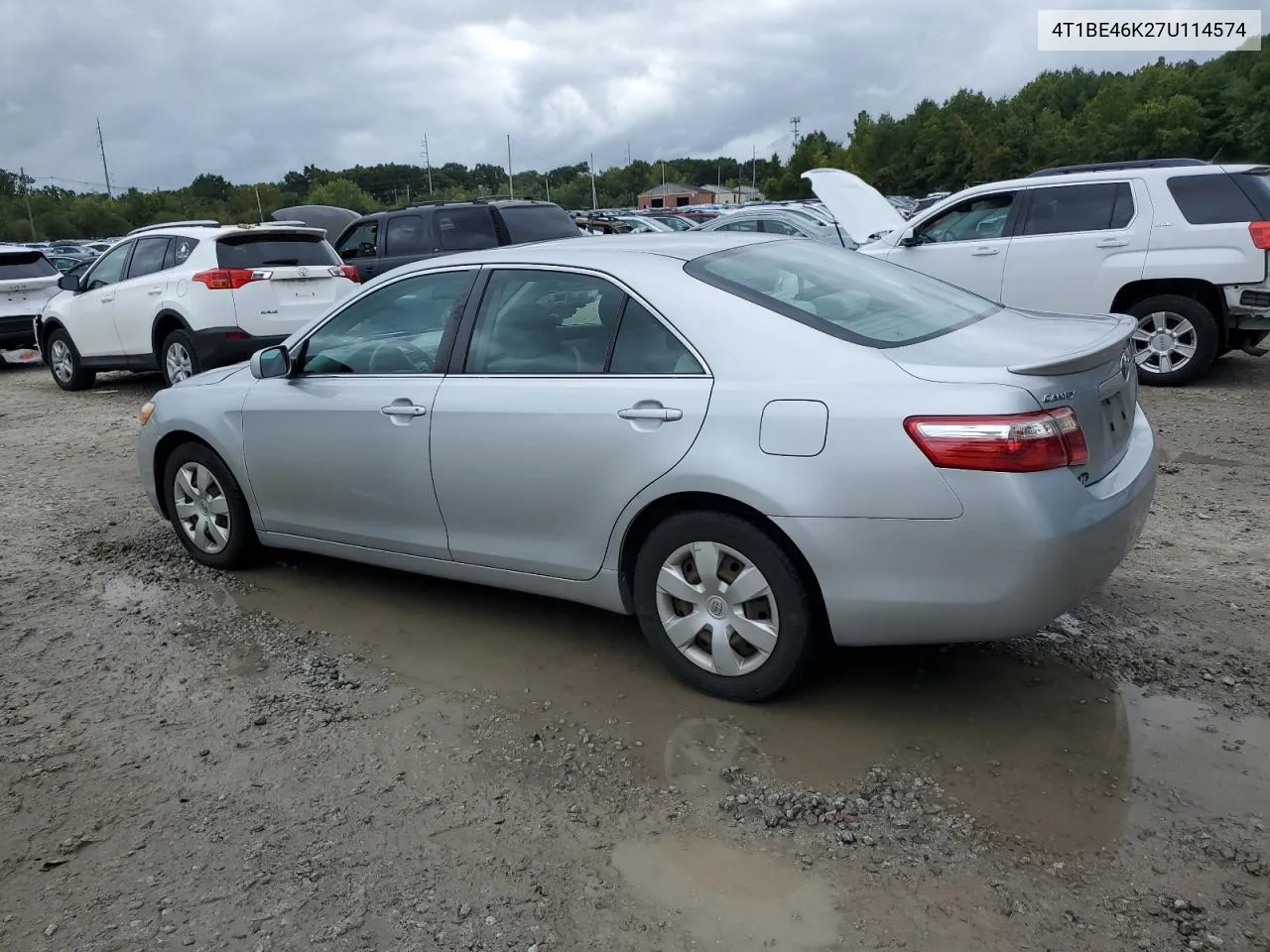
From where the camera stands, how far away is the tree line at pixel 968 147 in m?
61.5

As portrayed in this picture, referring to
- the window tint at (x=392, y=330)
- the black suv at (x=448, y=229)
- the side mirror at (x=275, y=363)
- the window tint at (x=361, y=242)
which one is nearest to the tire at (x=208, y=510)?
the side mirror at (x=275, y=363)

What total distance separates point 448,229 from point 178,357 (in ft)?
11.2

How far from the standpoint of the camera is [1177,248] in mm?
8602

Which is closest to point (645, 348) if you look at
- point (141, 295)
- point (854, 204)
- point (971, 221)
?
point (971, 221)

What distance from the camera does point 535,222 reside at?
12.4m

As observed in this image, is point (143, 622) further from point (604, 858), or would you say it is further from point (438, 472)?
point (604, 858)

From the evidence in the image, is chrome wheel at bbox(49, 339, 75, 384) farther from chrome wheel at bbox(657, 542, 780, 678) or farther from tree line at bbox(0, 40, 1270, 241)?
tree line at bbox(0, 40, 1270, 241)

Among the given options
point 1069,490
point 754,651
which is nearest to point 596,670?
point 754,651

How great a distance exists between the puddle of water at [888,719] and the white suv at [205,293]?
19.0 feet

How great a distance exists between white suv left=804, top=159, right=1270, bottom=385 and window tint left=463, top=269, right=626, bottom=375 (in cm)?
514

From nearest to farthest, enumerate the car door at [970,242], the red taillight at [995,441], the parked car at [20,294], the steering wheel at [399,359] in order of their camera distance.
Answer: the red taillight at [995,441], the steering wheel at [399,359], the car door at [970,242], the parked car at [20,294]

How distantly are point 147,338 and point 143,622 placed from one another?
6734 millimetres

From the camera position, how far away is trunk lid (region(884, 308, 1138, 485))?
3219 millimetres

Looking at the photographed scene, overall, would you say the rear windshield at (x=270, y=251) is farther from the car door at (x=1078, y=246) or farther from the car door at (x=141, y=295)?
the car door at (x=1078, y=246)
